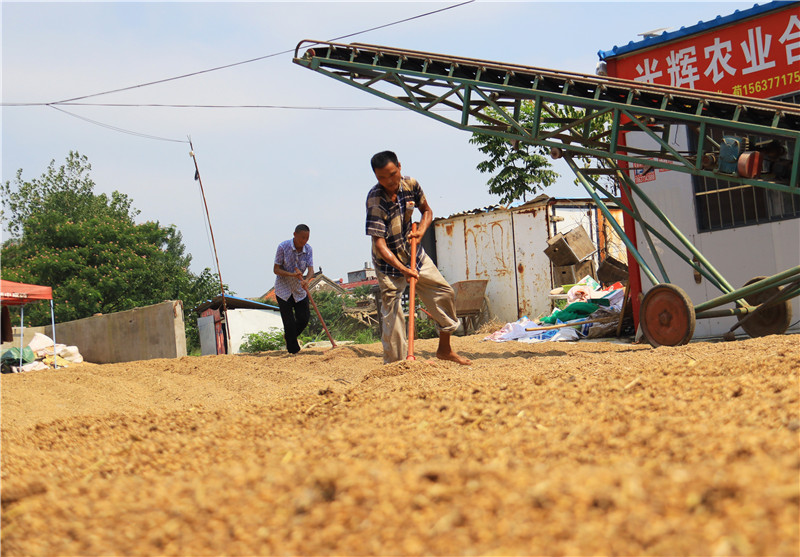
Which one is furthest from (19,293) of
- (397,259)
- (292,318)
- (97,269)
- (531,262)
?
(97,269)

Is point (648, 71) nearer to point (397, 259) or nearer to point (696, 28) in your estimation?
point (696, 28)

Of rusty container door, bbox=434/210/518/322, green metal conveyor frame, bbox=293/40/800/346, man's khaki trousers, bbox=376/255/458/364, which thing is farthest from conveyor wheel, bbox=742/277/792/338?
rusty container door, bbox=434/210/518/322

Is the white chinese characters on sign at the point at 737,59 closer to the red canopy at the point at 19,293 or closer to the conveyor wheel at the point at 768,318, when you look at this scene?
the conveyor wheel at the point at 768,318

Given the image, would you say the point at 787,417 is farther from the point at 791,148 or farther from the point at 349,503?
the point at 791,148

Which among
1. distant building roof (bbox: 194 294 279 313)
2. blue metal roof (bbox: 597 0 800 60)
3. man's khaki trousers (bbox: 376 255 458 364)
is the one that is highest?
blue metal roof (bbox: 597 0 800 60)

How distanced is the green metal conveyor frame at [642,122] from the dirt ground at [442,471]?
10.7 ft

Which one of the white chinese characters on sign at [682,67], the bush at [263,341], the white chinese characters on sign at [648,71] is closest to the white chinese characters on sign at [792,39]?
the white chinese characters on sign at [682,67]

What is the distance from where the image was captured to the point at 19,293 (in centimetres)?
1313

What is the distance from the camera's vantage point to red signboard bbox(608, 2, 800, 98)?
27.7ft

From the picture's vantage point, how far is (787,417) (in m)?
2.38

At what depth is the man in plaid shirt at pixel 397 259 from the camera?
20.1 feet

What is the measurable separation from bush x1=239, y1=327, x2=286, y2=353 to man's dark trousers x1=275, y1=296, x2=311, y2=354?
6579 millimetres

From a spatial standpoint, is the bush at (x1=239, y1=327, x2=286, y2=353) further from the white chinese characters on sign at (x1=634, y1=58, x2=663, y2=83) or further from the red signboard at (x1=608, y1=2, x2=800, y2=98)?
the red signboard at (x1=608, y1=2, x2=800, y2=98)

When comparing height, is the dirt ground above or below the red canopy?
below
